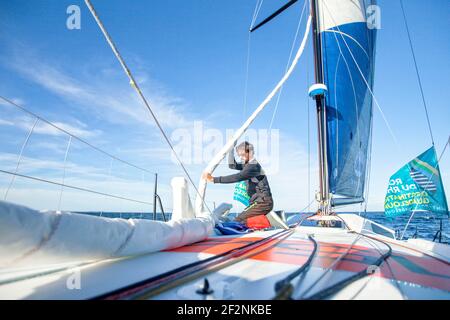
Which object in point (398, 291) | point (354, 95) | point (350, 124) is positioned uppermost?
point (354, 95)

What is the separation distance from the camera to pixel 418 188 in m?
3.73

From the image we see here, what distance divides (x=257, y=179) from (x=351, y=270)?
7.85 ft

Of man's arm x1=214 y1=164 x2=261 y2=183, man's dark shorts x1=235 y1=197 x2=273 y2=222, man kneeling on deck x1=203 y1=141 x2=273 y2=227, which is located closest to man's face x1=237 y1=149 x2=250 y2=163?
man kneeling on deck x1=203 y1=141 x2=273 y2=227

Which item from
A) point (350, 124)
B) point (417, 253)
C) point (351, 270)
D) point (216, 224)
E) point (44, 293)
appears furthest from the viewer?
point (350, 124)

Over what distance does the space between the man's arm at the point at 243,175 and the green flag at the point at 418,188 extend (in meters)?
2.43

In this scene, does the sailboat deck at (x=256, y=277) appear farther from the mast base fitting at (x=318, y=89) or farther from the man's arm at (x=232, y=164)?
the mast base fitting at (x=318, y=89)

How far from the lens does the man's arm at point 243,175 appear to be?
335 centimetres

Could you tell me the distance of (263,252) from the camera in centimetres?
167

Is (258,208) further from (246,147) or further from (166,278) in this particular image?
(166,278)

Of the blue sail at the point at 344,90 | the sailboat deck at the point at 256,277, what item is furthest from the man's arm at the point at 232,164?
the blue sail at the point at 344,90

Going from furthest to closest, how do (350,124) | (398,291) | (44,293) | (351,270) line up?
(350,124)
(351,270)
(398,291)
(44,293)

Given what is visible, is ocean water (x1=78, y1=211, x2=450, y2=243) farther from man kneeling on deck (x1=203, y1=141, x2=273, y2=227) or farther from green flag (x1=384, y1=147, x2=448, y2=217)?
man kneeling on deck (x1=203, y1=141, x2=273, y2=227)
